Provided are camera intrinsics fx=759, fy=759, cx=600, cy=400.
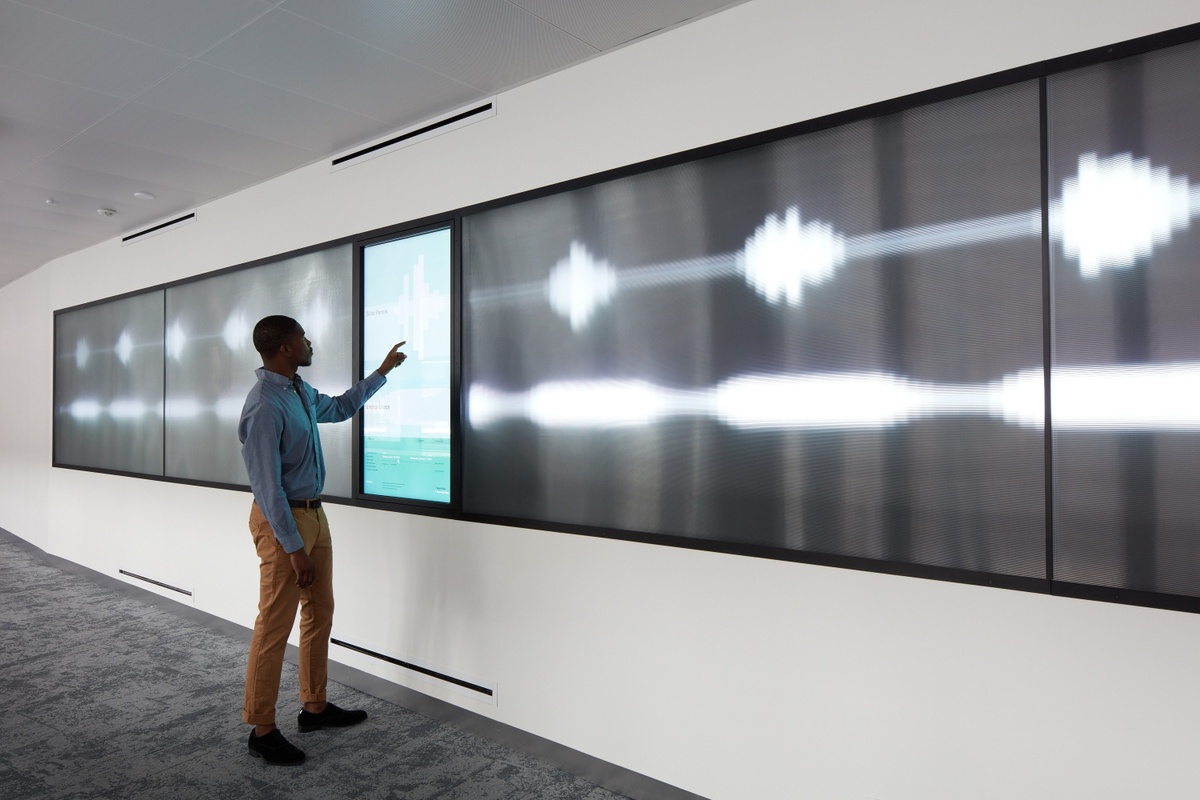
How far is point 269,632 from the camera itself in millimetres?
3184

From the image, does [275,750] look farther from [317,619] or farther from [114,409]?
[114,409]

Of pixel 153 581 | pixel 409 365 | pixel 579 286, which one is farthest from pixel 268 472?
pixel 153 581

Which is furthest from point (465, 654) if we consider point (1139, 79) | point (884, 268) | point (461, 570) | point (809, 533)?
point (1139, 79)

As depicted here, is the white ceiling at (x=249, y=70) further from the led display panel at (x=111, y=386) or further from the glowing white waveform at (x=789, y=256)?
the led display panel at (x=111, y=386)

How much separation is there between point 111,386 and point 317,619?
4.11 m

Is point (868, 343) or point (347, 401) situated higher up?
point (868, 343)

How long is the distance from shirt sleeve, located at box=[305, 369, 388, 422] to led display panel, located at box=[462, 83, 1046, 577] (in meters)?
0.71

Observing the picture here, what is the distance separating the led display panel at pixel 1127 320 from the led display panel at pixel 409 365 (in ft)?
8.28

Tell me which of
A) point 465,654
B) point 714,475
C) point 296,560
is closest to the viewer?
point 714,475

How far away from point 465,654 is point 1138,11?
3321 millimetres

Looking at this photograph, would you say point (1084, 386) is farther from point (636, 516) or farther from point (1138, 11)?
point (636, 516)

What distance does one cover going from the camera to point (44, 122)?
377 centimetres

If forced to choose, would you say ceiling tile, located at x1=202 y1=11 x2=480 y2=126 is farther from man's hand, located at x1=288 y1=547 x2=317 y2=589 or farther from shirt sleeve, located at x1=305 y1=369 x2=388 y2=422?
man's hand, located at x1=288 y1=547 x2=317 y2=589

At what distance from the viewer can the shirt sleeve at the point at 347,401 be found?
3.60 m
